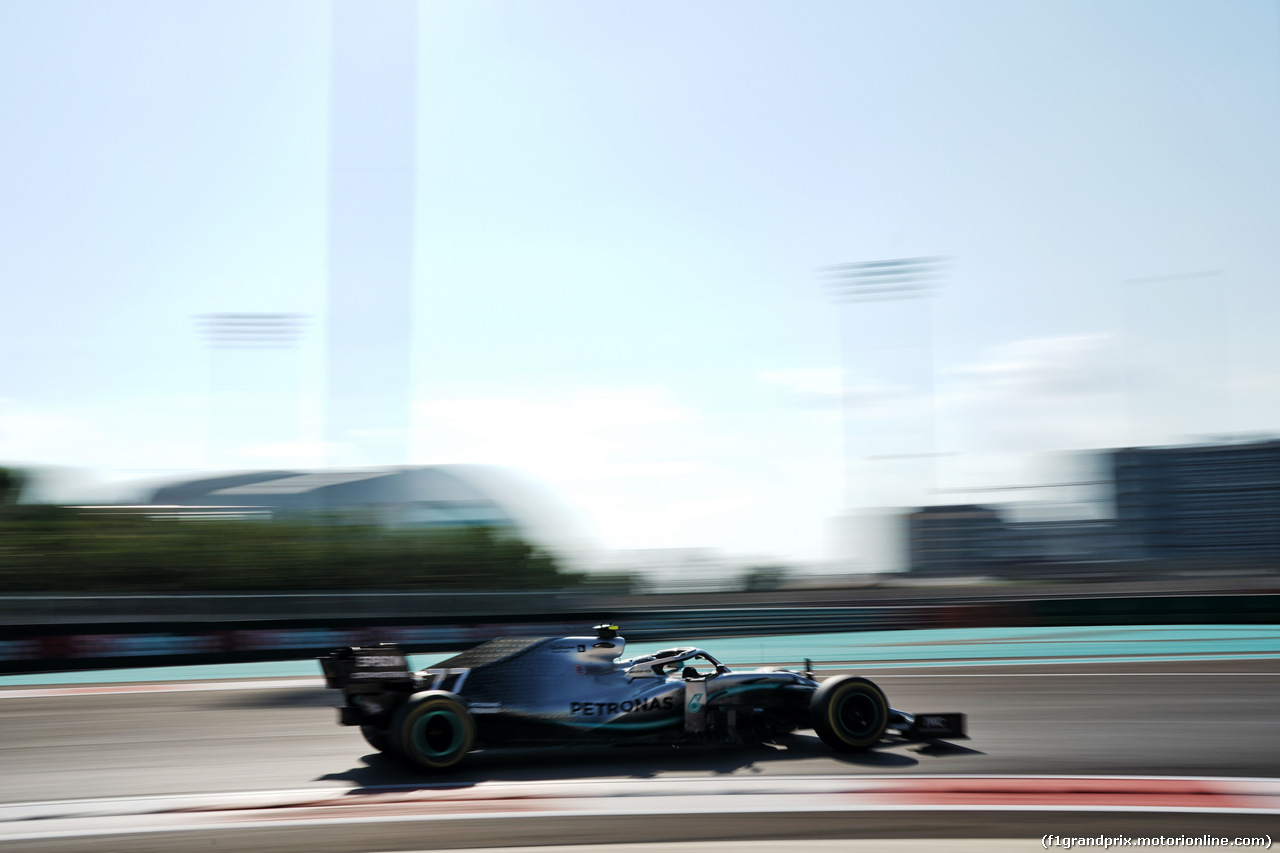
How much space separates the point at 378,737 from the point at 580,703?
1.46 m

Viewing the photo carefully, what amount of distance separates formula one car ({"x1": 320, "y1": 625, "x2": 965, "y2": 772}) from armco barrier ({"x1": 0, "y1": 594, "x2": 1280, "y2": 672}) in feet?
19.8

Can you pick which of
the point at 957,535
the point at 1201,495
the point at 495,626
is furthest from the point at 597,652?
the point at 1201,495

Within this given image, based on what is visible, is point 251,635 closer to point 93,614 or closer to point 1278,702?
point 93,614

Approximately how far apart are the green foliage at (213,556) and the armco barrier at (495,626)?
872 centimetres

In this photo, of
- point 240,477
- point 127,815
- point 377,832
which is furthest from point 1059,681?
point 240,477

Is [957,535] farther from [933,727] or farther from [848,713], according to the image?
[848,713]

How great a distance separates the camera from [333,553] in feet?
87.2

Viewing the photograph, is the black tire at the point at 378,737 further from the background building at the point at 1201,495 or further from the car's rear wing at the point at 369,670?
the background building at the point at 1201,495

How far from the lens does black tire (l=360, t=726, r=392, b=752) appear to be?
694cm

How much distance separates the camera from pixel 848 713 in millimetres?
7055

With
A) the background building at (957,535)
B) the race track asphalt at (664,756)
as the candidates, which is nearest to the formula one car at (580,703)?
the race track asphalt at (664,756)

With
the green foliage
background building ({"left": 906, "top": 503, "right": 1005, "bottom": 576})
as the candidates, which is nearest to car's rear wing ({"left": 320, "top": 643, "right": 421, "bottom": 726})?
the green foliage

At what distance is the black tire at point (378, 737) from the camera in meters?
6.94

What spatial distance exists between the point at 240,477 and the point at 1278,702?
52670 mm
